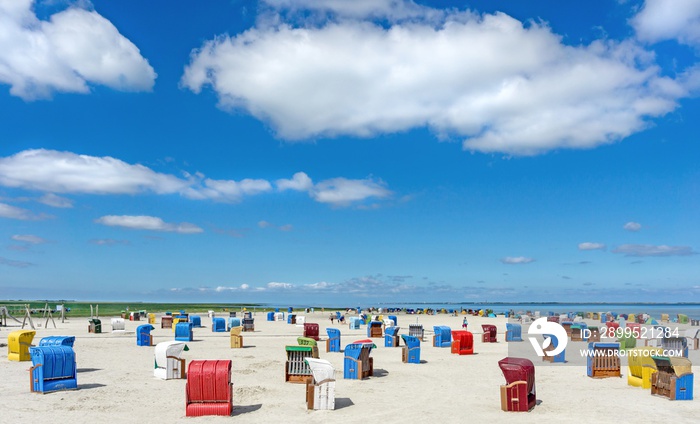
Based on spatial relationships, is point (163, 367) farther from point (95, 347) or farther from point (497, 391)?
point (95, 347)

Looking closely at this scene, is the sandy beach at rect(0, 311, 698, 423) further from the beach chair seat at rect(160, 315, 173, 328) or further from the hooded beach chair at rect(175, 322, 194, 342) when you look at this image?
the beach chair seat at rect(160, 315, 173, 328)

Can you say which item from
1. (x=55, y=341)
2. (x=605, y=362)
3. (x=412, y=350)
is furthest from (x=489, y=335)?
(x=55, y=341)

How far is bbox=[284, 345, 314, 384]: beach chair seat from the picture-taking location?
Result: 20609 mm

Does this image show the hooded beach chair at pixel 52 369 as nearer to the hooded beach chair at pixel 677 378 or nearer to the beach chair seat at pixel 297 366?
the beach chair seat at pixel 297 366

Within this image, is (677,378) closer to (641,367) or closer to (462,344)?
(641,367)

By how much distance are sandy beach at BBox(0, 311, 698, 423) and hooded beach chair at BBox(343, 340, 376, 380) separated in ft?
1.40

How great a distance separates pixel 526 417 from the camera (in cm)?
1541

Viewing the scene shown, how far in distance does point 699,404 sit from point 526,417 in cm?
620

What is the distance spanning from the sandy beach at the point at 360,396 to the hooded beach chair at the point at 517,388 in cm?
32

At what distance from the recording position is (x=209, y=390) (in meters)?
15.6

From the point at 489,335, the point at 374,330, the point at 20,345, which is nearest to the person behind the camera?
the point at 20,345

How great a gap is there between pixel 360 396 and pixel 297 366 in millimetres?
3436

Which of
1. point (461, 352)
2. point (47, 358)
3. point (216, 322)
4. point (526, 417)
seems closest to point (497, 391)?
point (526, 417)

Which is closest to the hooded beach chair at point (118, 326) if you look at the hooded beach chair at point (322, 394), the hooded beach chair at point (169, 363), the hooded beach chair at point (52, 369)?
the hooded beach chair at point (169, 363)
